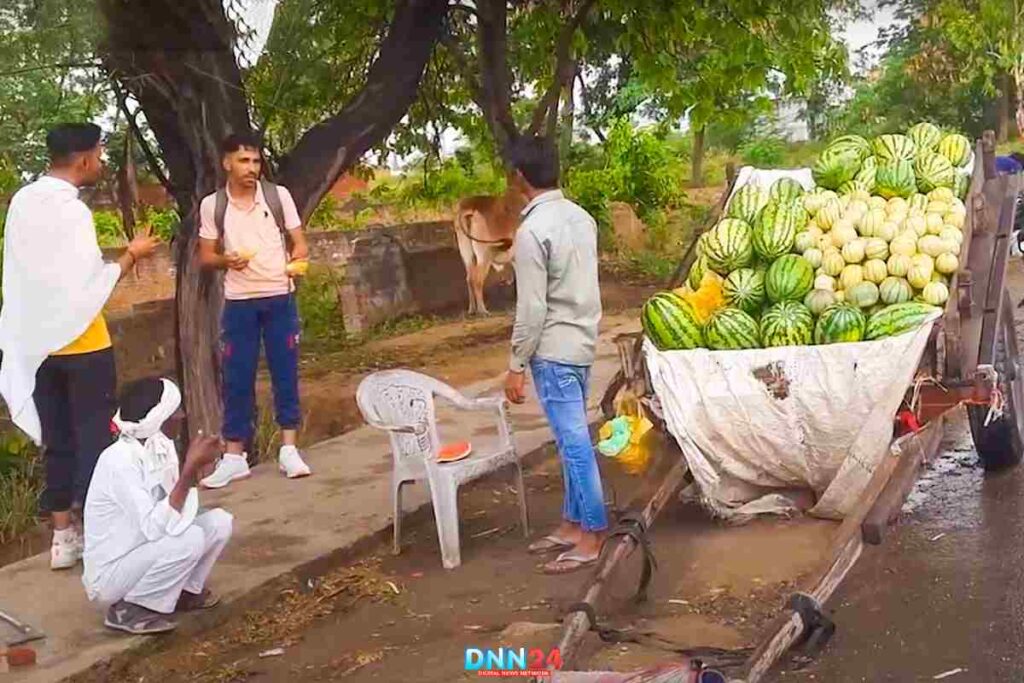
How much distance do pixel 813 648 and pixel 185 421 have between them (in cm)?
484

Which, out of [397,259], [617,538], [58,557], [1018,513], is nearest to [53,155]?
[58,557]

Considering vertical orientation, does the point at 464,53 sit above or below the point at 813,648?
above

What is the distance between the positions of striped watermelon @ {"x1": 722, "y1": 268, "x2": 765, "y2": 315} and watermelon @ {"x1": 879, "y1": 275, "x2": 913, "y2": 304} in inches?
21.8

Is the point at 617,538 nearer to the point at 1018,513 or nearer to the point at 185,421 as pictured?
the point at 1018,513

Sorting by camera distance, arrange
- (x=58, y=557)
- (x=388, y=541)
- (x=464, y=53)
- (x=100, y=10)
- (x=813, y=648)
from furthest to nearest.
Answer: (x=464, y=53), (x=100, y=10), (x=388, y=541), (x=58, y=557), (x=813, y=648)

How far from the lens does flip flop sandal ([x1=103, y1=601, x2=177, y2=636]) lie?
4969 mm

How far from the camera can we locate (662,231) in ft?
61.9

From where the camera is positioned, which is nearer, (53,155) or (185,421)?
(53,155)

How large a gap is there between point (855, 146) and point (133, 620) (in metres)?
4.19

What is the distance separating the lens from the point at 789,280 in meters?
5.79

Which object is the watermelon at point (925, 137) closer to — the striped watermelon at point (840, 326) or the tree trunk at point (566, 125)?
the striped watermelon at point (840, 326)

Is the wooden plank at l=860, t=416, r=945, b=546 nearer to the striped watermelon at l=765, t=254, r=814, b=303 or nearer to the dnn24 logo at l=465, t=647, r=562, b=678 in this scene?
the striped watermelon at l=765, t=254, r=814, b=303

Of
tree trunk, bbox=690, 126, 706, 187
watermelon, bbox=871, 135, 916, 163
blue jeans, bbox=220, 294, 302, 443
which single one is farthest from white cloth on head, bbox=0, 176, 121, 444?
tree trunk, bbox=690, 126, 706, 187

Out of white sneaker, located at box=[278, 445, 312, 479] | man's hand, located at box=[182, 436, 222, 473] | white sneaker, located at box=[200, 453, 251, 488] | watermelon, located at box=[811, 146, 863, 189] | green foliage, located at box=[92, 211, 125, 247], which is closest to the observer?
man's hand, located at box=[182, 436, 222, 473]
